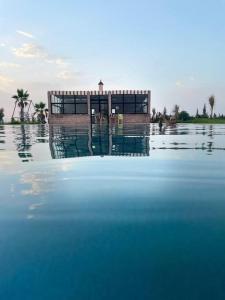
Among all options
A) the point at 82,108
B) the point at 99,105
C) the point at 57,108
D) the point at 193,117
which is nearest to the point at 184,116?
the point at 193,117

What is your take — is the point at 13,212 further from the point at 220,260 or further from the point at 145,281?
the point at 220,260

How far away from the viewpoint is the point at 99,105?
4725 centimetres

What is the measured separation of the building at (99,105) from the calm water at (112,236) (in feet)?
123

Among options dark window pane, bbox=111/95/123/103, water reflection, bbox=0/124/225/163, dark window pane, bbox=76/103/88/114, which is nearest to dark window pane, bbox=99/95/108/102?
dark window pane, bbox=111/95/123/103

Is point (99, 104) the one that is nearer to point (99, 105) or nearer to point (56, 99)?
point (99, 105)

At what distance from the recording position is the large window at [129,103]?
45.6 m

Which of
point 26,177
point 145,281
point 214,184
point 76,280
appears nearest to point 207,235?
point 145,281

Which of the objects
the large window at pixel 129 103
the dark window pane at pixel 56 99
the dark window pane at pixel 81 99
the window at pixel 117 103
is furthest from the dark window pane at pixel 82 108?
the large window at pixel 129 103

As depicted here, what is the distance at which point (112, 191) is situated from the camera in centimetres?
391

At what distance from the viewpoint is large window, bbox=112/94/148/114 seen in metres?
45.6

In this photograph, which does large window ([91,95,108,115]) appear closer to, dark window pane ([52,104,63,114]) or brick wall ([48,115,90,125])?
brick wall ([48,115,90,125])

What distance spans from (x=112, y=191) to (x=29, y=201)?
1.10m

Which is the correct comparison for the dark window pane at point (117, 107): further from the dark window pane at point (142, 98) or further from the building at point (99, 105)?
the dark window pane at point (142, 98)

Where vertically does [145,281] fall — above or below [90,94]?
below
